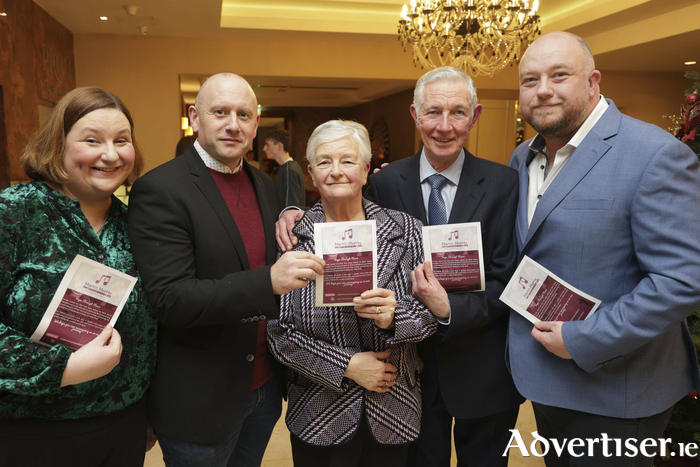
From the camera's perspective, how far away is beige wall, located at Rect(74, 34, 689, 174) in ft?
23.7

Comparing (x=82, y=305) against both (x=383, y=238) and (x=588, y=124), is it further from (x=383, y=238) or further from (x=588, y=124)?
(x=588, y=124)

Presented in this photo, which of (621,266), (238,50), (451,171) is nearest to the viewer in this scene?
(621,266)

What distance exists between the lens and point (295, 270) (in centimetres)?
138

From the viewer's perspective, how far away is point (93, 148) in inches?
54.7

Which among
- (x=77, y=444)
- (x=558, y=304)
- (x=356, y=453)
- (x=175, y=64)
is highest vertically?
(x=175, y=64)

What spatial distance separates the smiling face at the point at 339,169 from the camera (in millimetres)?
1663

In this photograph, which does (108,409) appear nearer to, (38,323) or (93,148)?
(38,323)

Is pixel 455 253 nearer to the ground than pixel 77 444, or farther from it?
farther from it

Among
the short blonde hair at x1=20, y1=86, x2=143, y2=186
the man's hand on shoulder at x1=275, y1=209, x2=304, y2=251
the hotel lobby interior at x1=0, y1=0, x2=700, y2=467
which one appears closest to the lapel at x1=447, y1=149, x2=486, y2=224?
the man's hand on shoulder at x1=275, y1=209, x2=304, y2=251

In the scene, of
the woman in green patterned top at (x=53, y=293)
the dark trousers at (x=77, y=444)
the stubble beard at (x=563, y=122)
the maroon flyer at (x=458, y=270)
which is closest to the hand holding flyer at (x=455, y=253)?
the maroon flyer at (x=458, y=270)

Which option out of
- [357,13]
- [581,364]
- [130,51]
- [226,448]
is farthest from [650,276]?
[130,51]

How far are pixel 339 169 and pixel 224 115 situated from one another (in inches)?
17.7

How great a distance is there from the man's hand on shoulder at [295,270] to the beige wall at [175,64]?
21.3 feet

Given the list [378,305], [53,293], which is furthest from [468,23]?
[53,293]
